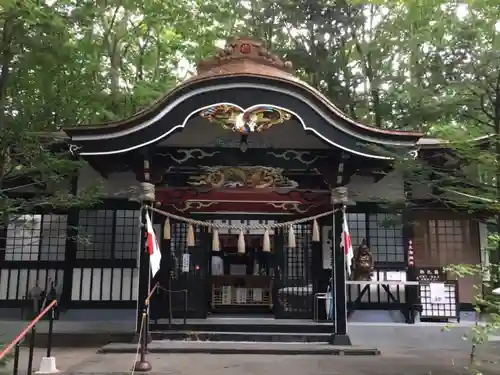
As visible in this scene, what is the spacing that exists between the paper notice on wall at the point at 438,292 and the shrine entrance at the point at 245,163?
7.44 feet

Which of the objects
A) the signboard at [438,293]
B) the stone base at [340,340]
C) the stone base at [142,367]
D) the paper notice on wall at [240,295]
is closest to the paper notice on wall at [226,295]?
the paper notice on wall at [240,295]

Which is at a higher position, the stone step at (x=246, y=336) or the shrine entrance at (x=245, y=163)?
the shrine entrance at (x=245, y=163)

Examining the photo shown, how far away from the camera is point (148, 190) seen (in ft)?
31.6

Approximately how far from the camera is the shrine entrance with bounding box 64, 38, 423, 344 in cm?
884

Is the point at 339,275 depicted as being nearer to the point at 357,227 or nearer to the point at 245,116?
the point at 357,227

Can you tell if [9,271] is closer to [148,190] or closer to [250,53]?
[148,190]

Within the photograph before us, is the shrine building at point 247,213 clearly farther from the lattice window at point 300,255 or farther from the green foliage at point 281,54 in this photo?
the green foliage at point 281,54

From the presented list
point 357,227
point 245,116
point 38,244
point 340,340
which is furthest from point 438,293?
point 38,244

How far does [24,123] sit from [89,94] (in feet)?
12.8

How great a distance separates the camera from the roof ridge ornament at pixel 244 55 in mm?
9555

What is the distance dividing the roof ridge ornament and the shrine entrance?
0.8 inches

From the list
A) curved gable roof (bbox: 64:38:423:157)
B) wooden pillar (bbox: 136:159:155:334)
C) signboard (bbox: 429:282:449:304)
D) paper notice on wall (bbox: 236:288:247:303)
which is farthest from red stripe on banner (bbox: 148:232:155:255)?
signboard (bbox: 429:282:449:304)

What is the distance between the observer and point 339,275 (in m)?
9.61

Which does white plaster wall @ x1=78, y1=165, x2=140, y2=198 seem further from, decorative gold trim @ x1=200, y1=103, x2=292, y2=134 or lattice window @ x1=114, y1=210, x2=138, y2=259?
decorative gold trim @ x1=200, y1=103, x2=292, y2=134
